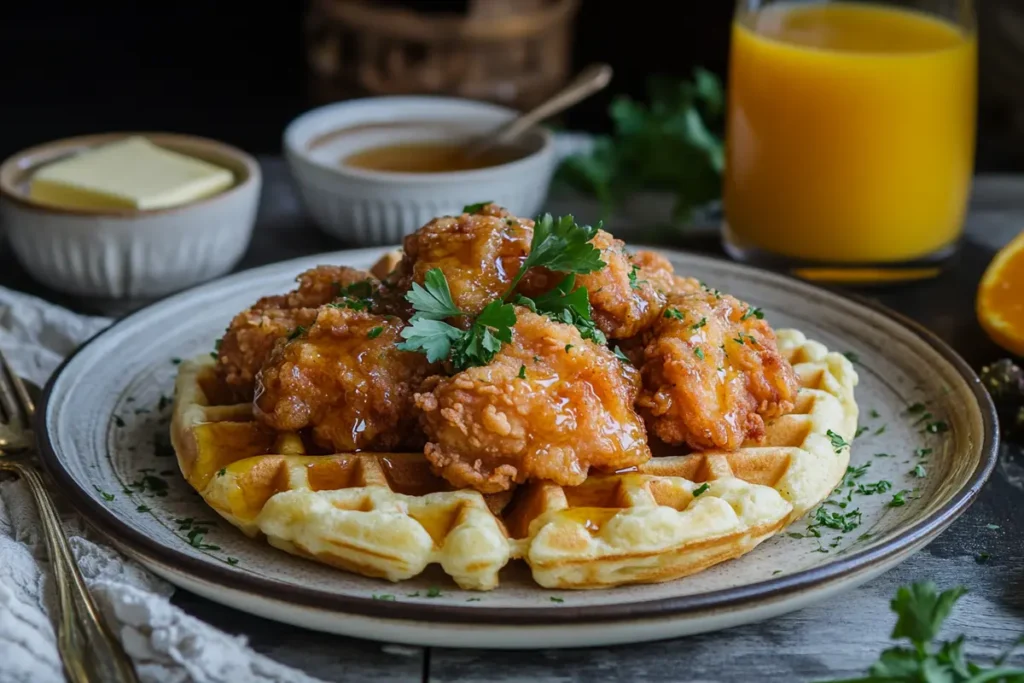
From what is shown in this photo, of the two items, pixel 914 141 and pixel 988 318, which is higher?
pixel 914 141

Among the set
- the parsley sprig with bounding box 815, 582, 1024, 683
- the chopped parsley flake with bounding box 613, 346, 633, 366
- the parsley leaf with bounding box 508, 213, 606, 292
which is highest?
the parsley leaf with bounding box 508, 213, 606, 292

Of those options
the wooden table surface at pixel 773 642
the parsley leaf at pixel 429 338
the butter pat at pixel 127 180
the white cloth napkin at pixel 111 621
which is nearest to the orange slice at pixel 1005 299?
the wooden table surface at pixel 773 642

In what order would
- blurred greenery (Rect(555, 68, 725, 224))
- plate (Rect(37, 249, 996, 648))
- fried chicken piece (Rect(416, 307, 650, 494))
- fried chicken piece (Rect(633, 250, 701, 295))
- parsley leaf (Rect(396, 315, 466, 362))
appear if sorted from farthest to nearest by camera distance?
blurred greenery (Rect(555, 68, 725, 224)) → fried chicken piece (Rect(633, 250, 701, 295)) → parsley leaf (Rect(396, 315, 466, 362)) → fried chicken piece (Rect(416, 307, 650, 494)) → plate (Rect(37, 249, 996, 648))

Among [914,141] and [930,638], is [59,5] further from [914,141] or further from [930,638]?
[930,638]

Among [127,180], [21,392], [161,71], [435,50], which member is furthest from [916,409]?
[161,71]

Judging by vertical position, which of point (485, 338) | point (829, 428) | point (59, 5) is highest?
point (485, 338)

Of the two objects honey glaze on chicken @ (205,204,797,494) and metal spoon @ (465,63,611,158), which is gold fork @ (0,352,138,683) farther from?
metal spoon @ (465,63,611,158)

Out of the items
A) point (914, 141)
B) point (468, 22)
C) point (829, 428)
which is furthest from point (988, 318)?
point (468, 22)

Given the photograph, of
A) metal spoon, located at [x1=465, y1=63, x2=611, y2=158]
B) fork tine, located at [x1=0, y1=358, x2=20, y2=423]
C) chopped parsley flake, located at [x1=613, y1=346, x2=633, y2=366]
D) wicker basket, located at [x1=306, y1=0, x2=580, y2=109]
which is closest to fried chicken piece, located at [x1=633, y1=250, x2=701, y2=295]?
chopped parsley flake, located at [x1=613, y1=346, x2=633, y2=366]
